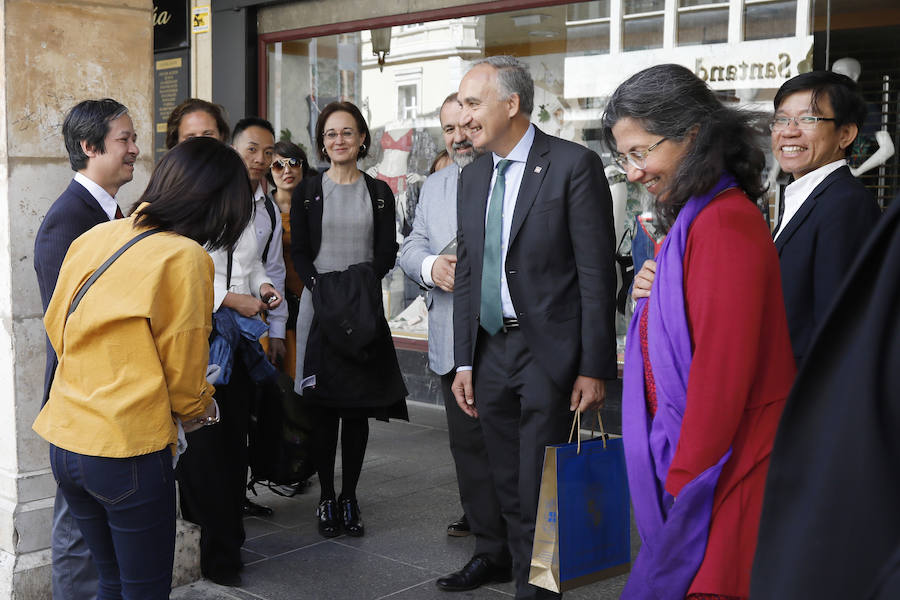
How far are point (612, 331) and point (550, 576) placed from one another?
0.97m

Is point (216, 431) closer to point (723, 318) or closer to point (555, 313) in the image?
point (555, 313)

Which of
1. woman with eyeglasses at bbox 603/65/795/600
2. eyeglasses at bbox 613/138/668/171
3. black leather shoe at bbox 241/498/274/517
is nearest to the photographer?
woman with eyeglasses at bbox 603/65/795/600

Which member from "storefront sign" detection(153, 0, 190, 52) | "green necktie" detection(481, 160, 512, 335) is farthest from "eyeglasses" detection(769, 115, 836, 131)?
"storefront sign" detection(153, 0, 190, 52)

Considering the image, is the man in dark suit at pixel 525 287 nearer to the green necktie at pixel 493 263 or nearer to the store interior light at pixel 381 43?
the green necktie at pixel 493 263

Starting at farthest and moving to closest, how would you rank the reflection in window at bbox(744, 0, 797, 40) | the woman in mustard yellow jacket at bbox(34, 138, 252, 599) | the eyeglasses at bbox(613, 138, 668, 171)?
the reflection in window at bbox(744, 0, 797, 40) < the woman in mustard yellow jacket at bbox(34, 138, 252, 599) < the eyeglasses at bbox(613, 138, 668, 171)

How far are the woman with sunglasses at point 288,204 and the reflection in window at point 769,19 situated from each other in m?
3.23

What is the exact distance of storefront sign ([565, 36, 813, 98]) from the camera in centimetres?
632

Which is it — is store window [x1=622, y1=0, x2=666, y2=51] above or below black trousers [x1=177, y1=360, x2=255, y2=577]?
above

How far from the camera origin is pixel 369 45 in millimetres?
8664

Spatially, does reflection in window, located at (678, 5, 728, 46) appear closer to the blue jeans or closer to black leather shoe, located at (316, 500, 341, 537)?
black leather shoe, located at (316, 500, 341, 537)

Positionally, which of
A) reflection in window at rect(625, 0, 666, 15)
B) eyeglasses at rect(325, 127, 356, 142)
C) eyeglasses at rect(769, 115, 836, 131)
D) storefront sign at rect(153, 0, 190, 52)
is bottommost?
eyeglasses at rect(769, 115, 836, 131)

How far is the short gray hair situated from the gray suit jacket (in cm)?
85

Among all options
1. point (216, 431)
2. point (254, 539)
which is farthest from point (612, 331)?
point (254, 539)

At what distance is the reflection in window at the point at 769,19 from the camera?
6.32m
